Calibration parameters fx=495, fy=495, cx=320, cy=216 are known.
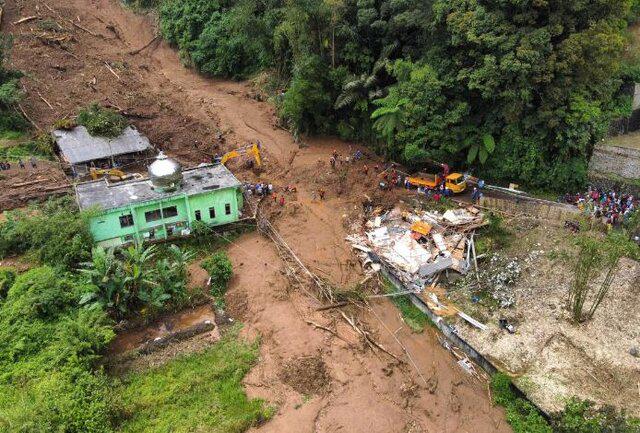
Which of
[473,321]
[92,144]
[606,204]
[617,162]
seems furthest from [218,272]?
[617,162]

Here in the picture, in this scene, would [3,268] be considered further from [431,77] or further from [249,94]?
[249,94]

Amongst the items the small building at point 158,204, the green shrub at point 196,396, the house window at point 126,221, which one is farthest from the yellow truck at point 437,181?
the house window at point 126,221

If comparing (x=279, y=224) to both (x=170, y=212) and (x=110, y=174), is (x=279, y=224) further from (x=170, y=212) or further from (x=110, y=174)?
(x=110, y=174)

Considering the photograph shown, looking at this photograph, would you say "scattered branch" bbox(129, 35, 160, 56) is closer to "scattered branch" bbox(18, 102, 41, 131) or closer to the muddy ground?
the muddy ground

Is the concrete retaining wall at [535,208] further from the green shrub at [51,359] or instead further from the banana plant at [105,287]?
the green shrub at [51,359]

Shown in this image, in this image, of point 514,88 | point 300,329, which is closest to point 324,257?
point 300,329

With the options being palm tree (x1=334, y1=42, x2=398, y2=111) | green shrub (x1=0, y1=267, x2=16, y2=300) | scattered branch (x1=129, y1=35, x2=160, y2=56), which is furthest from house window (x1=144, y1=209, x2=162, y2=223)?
scattered branch (x1=129, y1=35, x2=160, y2=56)
